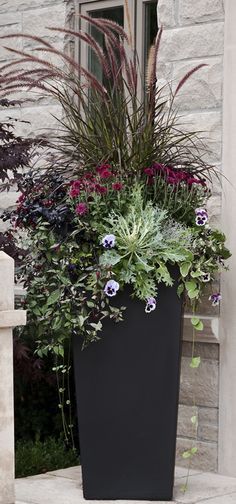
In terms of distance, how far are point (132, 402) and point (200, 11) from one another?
6.93 ft

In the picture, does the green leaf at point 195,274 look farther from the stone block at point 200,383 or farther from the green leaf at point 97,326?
the stone block at point 200,383

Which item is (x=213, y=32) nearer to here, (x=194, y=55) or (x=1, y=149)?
(x=194, y=55)

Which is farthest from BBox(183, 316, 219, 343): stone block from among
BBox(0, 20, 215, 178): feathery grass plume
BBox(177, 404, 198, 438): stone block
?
BBox(0, 20, 215, 178): feathery grass plume

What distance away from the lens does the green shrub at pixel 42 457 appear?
229 inches

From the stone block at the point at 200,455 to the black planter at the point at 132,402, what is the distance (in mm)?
585

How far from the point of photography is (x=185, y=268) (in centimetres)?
488

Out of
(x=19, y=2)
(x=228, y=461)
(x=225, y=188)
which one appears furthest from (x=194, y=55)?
(x=228, y=461)

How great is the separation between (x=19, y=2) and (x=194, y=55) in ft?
5.46

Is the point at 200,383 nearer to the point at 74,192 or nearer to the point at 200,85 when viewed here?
the point at 74,192

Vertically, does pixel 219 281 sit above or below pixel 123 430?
above

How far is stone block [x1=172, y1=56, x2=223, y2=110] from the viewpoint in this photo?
5.53m

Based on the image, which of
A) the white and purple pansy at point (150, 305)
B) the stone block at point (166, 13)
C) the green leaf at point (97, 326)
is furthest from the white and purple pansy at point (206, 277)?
the stone block at point (166, 13)

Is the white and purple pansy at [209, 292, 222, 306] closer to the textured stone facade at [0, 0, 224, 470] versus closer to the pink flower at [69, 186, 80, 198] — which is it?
the textured stone facade at [0, 0, 224, 470]

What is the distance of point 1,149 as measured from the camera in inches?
227
